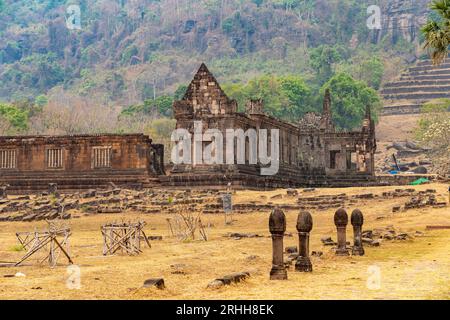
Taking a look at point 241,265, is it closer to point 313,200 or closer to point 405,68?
point 313,200

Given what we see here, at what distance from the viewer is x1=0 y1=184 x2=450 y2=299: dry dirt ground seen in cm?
1711

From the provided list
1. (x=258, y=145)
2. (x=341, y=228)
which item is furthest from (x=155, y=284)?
(x=258, y=145)

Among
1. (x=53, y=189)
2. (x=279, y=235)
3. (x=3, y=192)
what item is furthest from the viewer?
(x=53, y=189)

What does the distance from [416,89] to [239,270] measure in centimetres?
14861

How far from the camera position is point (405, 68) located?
639 feet

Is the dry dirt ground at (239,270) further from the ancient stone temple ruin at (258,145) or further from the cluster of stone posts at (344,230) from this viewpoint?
the ancient stone temple ruin at (258,145)

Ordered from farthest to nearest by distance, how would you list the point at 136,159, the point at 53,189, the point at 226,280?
1. the point at 136,159
2. the point at 53,189
3. the point at 226,280

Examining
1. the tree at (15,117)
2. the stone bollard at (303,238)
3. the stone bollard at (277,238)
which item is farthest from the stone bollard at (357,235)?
the tree at (15,117)

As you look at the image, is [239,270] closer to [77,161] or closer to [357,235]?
[357,235]

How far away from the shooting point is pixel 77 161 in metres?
52.3

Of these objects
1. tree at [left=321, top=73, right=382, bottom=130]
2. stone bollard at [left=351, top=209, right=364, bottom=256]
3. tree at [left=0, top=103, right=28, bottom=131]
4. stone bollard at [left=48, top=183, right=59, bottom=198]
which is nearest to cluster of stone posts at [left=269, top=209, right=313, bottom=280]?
stone bollard at [left=351, top=209, right=364, bottom=256]
